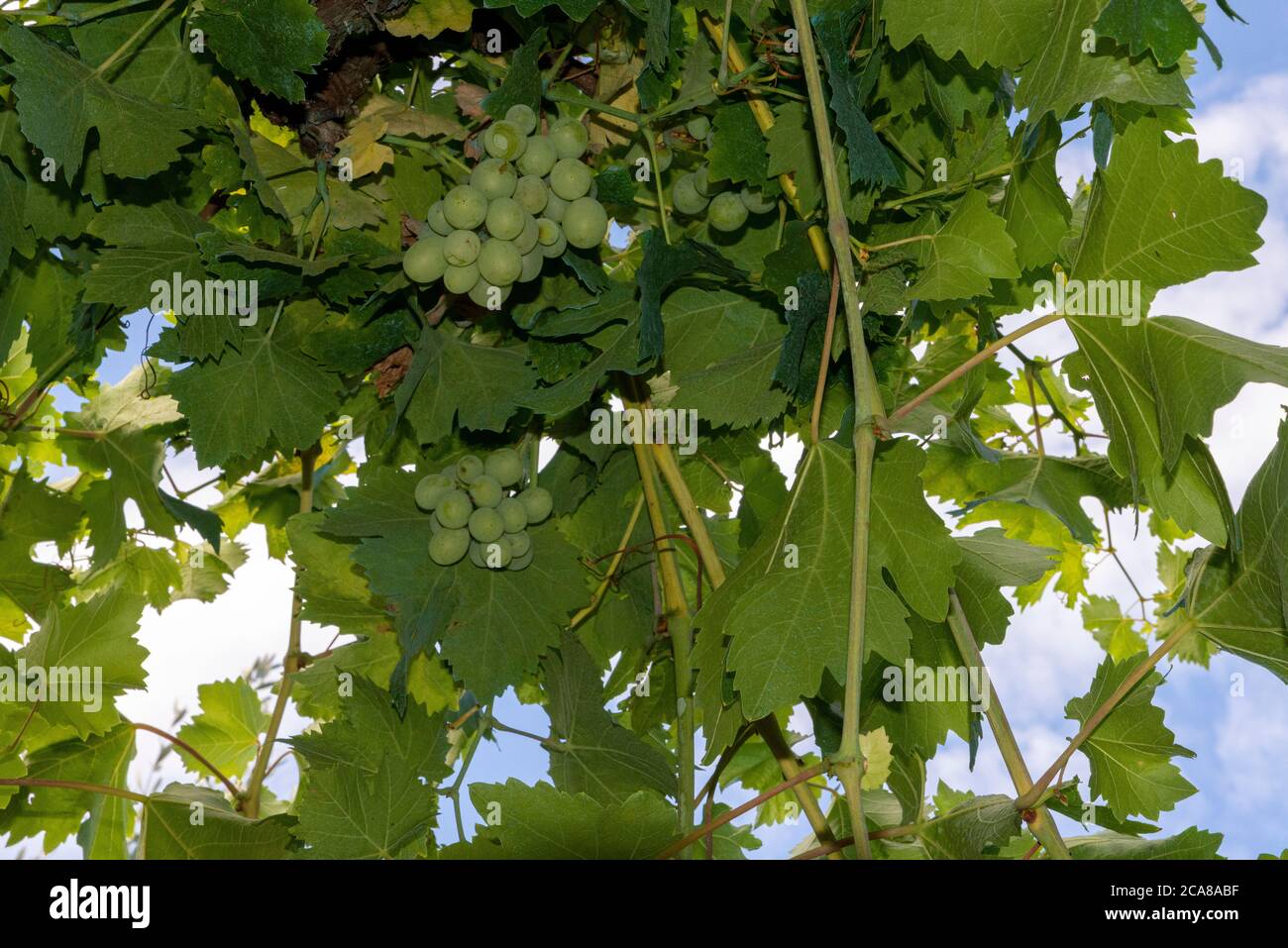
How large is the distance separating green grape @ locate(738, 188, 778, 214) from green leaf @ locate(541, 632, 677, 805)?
550 mm

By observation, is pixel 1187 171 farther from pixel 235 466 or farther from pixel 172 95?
pixel 235 466

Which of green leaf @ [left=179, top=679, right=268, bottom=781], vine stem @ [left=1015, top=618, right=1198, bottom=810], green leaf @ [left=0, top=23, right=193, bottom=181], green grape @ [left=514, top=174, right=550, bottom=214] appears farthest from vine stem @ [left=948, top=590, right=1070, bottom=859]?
green leaf @ [left=179, top=679, right=268, bottom=781]

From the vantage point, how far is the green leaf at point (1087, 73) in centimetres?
91

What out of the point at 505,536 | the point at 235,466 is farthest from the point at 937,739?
the point at 235,466

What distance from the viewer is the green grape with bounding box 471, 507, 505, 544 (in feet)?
Answer: 4.28

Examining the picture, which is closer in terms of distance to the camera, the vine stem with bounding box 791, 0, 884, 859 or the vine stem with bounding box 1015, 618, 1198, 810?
the vine stem with bounding box 791, 0, 884, 859

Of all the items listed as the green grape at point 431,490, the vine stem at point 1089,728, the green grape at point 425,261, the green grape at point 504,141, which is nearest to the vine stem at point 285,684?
the green grape at point 431,490

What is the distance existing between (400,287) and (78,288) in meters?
0.48

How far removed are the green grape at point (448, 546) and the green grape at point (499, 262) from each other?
34 cm

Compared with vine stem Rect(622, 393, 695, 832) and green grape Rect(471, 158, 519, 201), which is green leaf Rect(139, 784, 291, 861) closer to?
vine stem Rect(622, 393, 695, 832)

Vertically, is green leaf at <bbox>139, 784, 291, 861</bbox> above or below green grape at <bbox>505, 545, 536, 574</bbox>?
below

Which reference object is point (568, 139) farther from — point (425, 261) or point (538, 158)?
point (425, 261)

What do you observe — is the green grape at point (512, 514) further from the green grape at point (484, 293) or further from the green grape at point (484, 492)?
the green grape at point (484, 293)
